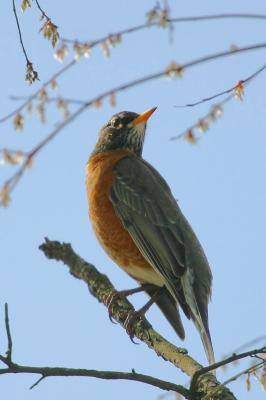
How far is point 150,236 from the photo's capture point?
24.2ft

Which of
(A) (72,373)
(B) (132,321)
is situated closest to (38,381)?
(A) (72,373)

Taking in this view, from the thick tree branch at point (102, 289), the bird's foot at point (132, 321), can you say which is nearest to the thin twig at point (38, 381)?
the thick tree branch at point (102, 289)

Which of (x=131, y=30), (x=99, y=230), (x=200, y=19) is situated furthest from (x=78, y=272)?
(x=200, y=19)

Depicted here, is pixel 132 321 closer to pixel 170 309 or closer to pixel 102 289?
pixel 102 289

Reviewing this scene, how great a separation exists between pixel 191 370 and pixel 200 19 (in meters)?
2.26

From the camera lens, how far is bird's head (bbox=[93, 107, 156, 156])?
29.1 feet

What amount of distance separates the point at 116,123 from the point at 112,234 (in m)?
2.18

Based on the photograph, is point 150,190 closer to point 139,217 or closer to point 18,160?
point 139,217

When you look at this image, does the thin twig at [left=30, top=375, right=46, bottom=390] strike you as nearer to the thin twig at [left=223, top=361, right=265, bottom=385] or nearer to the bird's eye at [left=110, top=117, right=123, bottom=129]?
the thin twig at [left=223, top=361, right=265, bottom=385]

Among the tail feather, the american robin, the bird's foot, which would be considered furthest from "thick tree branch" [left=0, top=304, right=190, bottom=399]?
the tail feather

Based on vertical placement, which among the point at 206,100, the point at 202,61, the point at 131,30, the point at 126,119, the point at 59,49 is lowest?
the point at 202,61

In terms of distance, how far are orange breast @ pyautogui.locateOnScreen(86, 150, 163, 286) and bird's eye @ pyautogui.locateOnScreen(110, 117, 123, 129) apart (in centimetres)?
124

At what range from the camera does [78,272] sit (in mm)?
6516

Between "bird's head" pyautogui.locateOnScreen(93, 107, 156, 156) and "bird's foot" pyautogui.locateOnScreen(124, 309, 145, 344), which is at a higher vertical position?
"bird's head" pyautogui.locateOnScreen(93, 107, 156, 156)
